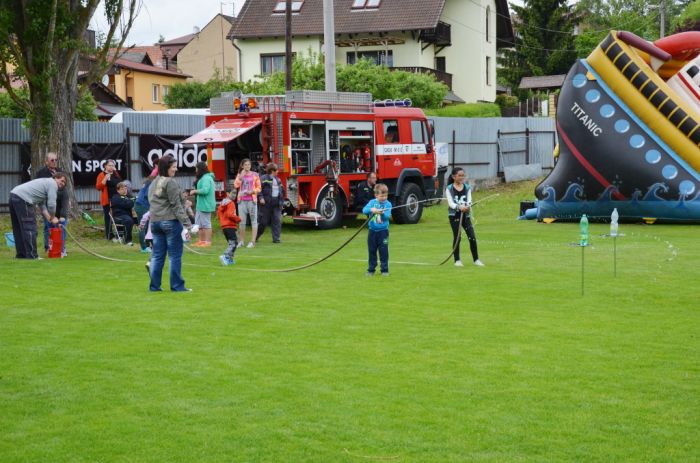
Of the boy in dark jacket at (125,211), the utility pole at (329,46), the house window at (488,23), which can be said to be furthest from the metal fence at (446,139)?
the house window at (488,23)

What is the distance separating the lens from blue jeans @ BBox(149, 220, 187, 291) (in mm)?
13445

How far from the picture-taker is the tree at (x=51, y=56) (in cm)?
2231

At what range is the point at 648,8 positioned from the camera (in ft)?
344

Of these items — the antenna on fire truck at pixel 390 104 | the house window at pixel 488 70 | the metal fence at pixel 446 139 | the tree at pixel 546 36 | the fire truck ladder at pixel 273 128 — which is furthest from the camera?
the tree at pixel 546 36

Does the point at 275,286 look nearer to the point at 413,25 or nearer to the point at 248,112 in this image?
the point at 248,112

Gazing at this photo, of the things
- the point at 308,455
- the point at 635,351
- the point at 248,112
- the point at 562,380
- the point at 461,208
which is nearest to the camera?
the point at 308,455

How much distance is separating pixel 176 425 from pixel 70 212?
17.8 meters

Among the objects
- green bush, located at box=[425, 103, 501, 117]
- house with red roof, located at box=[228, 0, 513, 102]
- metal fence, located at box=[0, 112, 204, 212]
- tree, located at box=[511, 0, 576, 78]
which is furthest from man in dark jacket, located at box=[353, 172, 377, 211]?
tree, located at box=[511, 0, 576, 78]

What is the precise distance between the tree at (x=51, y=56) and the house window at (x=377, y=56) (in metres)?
31.3

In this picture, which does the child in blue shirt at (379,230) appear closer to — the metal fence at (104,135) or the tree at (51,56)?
the tree at (51,56)

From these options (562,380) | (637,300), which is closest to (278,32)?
(637,300)

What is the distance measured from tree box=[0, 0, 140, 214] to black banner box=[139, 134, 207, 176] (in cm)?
378

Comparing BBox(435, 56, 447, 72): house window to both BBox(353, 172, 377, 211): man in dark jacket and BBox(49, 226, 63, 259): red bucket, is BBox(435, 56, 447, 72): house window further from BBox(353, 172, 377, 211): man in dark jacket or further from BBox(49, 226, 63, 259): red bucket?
BBox(49, 226, 63, 259): red bucket

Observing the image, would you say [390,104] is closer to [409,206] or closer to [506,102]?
[409,206]
